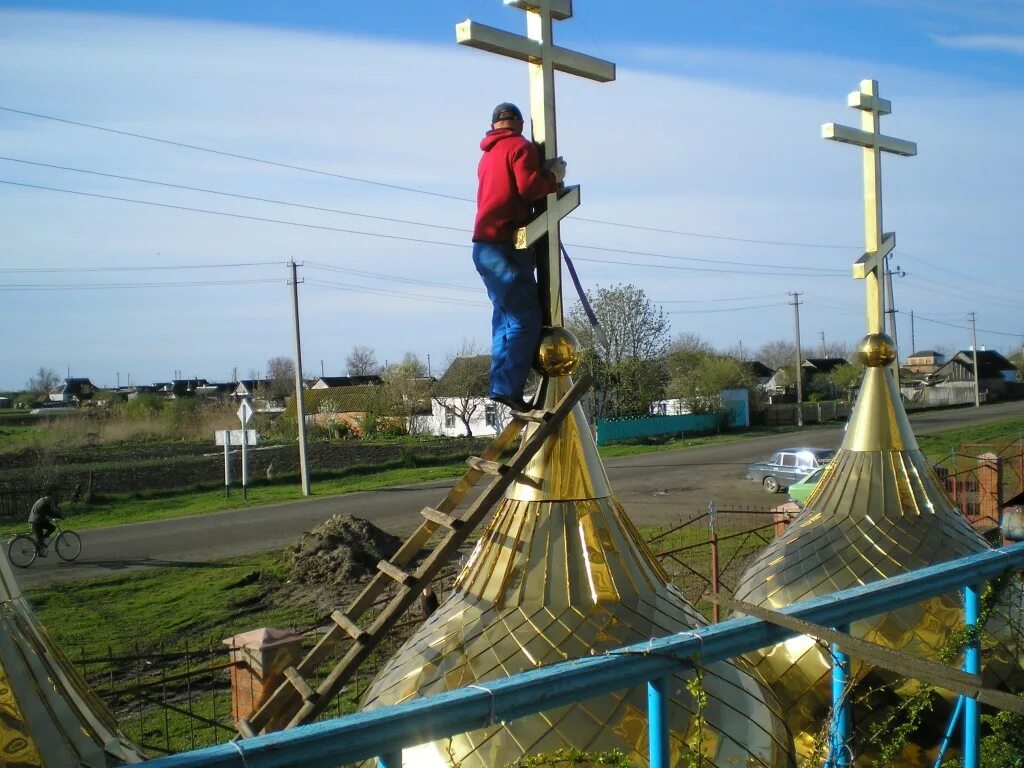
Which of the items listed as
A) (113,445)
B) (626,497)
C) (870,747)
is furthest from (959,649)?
(113,445)

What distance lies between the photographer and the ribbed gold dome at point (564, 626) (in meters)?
3.12

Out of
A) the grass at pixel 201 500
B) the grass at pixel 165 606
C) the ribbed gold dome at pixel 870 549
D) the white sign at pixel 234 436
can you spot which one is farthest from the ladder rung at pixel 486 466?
the white sign at pixel 234 436

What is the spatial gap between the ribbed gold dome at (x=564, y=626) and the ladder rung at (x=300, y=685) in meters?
0.31

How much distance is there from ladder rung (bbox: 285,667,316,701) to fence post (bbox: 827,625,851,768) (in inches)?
70.7

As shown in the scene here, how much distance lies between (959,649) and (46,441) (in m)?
40.3

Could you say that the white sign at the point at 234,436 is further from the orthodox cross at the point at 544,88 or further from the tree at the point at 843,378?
the tree at the point at 843,378

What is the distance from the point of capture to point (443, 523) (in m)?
3.67

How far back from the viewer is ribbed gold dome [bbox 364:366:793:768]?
3125 millimetres

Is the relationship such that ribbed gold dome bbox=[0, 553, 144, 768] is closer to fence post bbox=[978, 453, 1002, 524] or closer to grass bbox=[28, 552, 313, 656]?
grass bbox=[28, 552, 313, 656]

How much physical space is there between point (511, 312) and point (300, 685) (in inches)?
65.7


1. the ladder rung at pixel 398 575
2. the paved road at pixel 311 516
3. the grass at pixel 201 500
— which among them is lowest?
the paved road at pixel 311 516

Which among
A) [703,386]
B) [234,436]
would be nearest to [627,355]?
[703,386]

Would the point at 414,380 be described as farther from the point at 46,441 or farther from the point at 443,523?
the point at 443,523

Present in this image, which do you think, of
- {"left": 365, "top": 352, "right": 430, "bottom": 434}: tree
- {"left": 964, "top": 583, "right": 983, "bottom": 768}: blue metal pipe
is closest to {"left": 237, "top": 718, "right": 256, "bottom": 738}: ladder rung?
{"left": 964, "top": 583, "right": 983, "bottom": 768}: blue metal pipe
